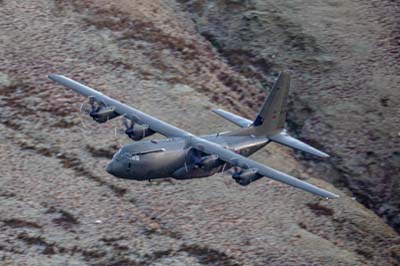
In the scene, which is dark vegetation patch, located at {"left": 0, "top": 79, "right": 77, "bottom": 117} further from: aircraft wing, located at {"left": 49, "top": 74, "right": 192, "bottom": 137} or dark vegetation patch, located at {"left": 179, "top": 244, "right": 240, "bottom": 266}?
dark vegetation patch, located at {"left": 179, "top": 244, "right": 240, "bottom": 266}

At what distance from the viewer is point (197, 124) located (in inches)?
2178

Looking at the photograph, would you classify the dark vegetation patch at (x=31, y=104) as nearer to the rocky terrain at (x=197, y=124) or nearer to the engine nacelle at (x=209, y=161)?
the rocky terrain at (x=197, y=124)

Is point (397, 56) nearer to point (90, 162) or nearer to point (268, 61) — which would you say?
point (268, 61)

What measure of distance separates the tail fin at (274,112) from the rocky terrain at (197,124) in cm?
463

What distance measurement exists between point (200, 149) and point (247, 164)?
2.78 metres

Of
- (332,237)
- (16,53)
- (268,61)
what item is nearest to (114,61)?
(16,53)

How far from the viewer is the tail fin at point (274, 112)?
47344 mm

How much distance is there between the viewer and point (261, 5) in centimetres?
7006

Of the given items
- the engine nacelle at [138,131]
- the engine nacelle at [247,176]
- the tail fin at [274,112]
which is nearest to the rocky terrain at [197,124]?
the engine nacelle at [138,131]

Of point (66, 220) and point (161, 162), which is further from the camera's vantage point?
point (66, 220)

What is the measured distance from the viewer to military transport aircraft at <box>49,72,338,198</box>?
41062 mm

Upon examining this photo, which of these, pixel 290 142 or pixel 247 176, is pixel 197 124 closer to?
pixel 290 142

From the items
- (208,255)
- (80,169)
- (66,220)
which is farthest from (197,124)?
(66,220)

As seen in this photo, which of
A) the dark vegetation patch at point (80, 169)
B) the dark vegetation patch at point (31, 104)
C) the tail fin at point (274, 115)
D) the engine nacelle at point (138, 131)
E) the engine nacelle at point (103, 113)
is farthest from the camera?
the dark vegetation patch at point (31, 104)
